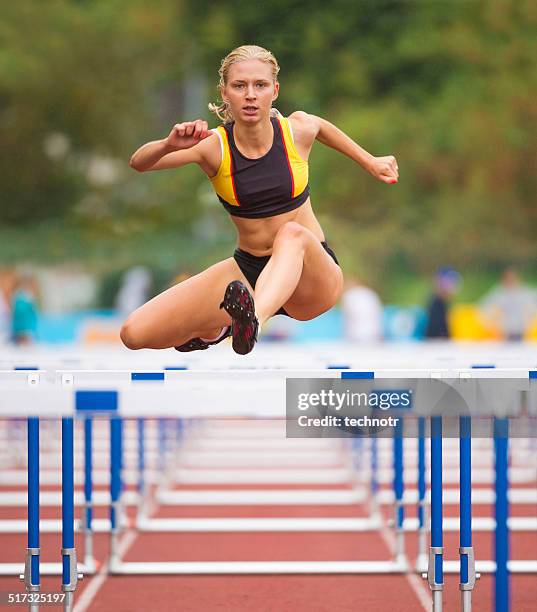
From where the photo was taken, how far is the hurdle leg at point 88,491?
6.39 m

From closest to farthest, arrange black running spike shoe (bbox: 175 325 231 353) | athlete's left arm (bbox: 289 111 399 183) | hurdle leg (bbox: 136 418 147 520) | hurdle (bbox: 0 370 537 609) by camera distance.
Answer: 1. hurdle (bbox: 0 370 537 609)
2. athlete's left arm (bbox: 289 111 399 183)
3. black running spike shoe (bbox: 175 325 231 353)
4. hurdle leg (bbox: 136 418 147 520)

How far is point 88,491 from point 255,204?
2226 mm

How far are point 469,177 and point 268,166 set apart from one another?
23.3 meters

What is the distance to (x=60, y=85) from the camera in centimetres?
2880

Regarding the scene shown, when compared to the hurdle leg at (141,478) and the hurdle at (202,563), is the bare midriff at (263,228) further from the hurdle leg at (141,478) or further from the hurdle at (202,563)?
the hurdle leg at (141,478)

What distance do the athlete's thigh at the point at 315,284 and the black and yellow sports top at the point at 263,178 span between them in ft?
0.69

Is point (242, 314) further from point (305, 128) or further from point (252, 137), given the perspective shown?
point (305, 128)

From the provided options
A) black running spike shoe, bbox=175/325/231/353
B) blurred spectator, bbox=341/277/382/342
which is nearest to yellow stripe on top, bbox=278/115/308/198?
black running spike shoe, bbox=175/325/231/353

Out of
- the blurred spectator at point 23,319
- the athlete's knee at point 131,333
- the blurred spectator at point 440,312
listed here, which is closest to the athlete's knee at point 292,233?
the athlete's knee at point 131,333

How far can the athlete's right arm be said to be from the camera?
442 cm

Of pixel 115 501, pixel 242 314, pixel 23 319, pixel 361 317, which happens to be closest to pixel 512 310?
pixel 361 317

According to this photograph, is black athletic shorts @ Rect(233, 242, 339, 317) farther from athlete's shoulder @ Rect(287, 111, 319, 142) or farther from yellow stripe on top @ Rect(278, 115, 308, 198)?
athlete's shoulder @ Rect(287, 111, 319, 142)

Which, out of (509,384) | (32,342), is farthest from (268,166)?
(32,342)

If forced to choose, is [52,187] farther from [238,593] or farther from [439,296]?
[238,593]
